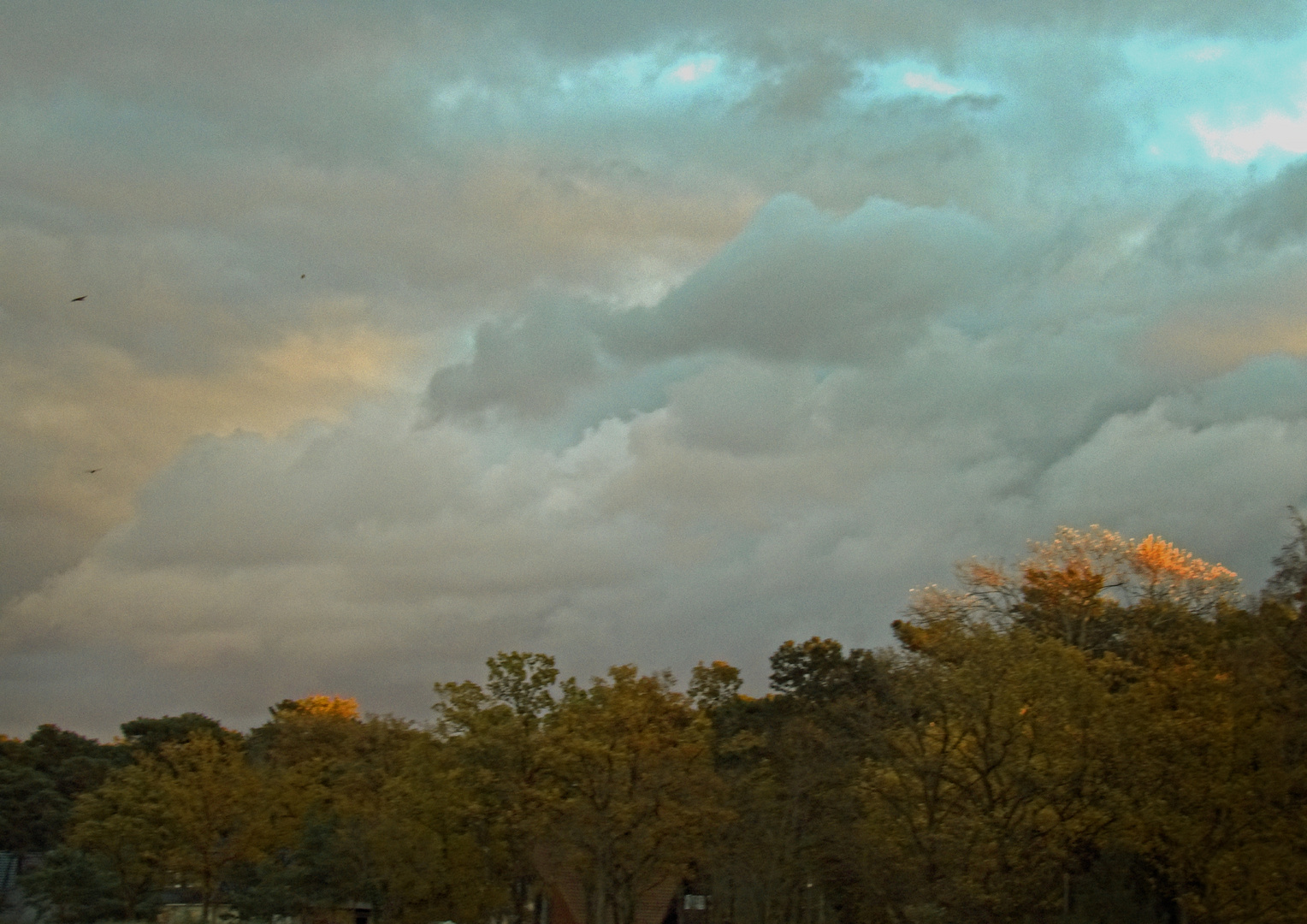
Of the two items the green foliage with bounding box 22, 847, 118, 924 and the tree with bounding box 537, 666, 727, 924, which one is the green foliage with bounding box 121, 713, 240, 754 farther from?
the tree with bounding box 537, 666, 727, 924

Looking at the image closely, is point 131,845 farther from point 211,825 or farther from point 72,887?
point 211,825

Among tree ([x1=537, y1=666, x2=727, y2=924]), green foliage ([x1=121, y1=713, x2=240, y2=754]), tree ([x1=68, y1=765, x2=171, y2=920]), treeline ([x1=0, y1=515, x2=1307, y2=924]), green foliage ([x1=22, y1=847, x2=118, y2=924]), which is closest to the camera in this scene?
treeline ([x1=0, y1=515, x2=1307, y2=924])

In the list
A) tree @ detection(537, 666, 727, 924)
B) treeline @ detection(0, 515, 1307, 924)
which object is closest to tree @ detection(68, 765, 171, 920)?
treeline @ detection(0, 515, 1307, 924)

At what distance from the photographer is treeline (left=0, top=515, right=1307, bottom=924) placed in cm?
4391

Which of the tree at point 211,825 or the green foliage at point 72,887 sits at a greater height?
the tree at point 211,825

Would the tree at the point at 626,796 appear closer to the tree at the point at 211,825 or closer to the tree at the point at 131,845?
the tree at the point at 211,825

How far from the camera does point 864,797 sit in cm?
5425

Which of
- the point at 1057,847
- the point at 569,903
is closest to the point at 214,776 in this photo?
the point at 569,903

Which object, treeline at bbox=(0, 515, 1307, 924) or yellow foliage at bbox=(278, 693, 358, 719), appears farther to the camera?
yellow foliage at bbox=(278, 693, 358, 719)

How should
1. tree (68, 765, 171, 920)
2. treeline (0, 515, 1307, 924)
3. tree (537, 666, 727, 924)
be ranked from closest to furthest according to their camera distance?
treeline (0, 515, 1307, 924), tree (537, 666, 727, 924), tree (68, 765, 171, 920)

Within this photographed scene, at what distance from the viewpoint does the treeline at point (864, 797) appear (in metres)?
43.9

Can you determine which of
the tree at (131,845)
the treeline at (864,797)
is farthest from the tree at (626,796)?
the tree at (131,845)

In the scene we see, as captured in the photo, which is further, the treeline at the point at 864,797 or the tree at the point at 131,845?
the tree at the point at 131,845

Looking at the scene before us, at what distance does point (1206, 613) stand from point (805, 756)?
21.2 m
